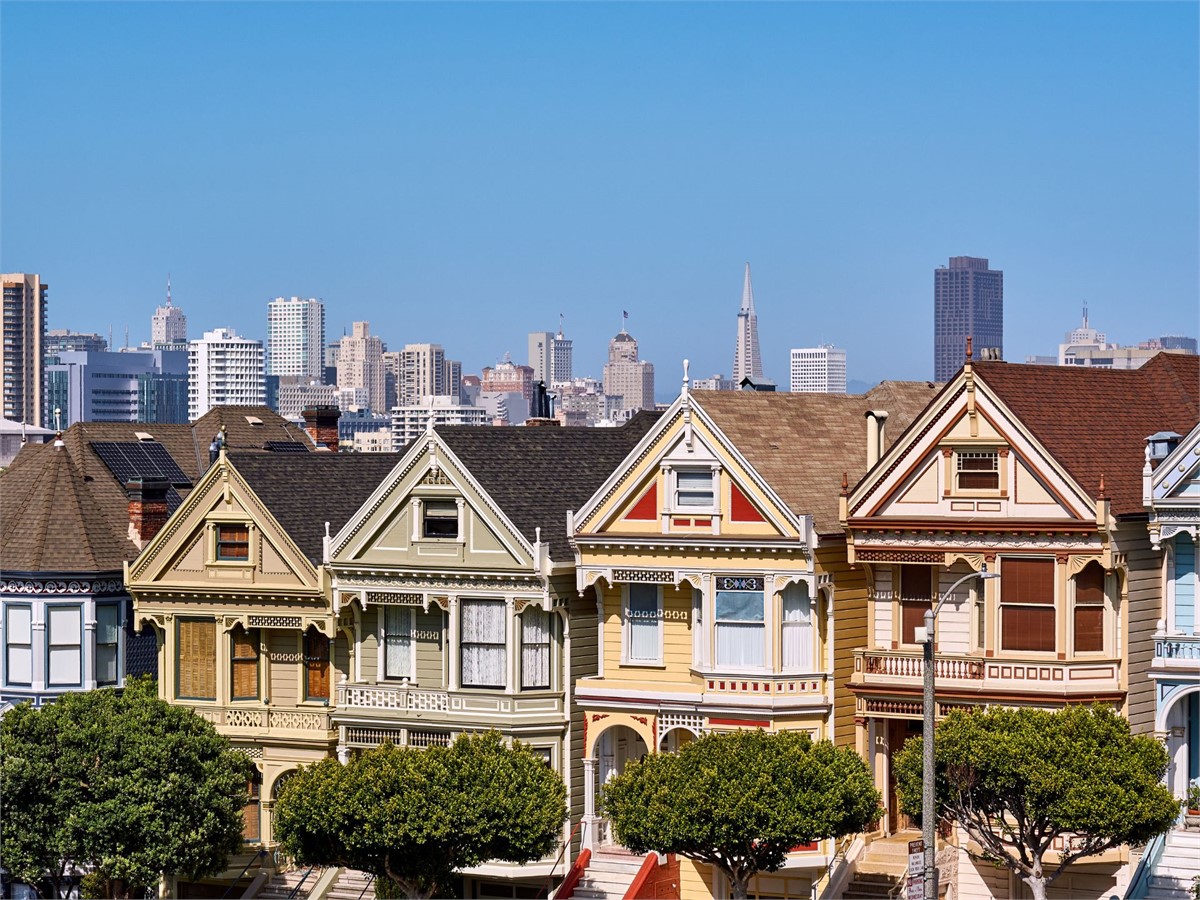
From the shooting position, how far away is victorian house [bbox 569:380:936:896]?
5134cm

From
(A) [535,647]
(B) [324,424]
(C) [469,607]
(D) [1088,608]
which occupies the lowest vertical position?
(A) [535,647]

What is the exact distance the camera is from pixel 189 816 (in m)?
54.6

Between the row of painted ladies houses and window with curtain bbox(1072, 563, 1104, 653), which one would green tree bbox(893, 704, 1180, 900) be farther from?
the row of painted ladies houses

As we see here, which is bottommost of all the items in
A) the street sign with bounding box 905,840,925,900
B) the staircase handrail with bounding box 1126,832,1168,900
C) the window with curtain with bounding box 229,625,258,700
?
the staircase handrail with bounding box 1126,832,1168,900

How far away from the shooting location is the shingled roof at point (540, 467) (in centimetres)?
5509

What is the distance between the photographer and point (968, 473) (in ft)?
164

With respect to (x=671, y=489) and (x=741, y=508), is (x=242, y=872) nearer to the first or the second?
(x=671, y=489)

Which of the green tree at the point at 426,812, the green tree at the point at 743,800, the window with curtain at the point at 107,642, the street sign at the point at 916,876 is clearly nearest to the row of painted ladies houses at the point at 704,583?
the window with curtain at the point at 107,642

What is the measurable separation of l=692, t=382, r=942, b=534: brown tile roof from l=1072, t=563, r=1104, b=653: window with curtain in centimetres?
541

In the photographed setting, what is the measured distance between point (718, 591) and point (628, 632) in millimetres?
2711

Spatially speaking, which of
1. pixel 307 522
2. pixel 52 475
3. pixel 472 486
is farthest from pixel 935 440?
pixel 52 475

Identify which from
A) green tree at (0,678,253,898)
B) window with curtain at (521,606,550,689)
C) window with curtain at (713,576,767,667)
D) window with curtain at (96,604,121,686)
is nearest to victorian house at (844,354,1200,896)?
window with curtain at (713,576,767,667)

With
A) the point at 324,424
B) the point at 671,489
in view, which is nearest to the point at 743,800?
the point at 671,489

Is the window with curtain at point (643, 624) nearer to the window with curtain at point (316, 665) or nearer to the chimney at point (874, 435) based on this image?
the chimney at point (874, 435)
